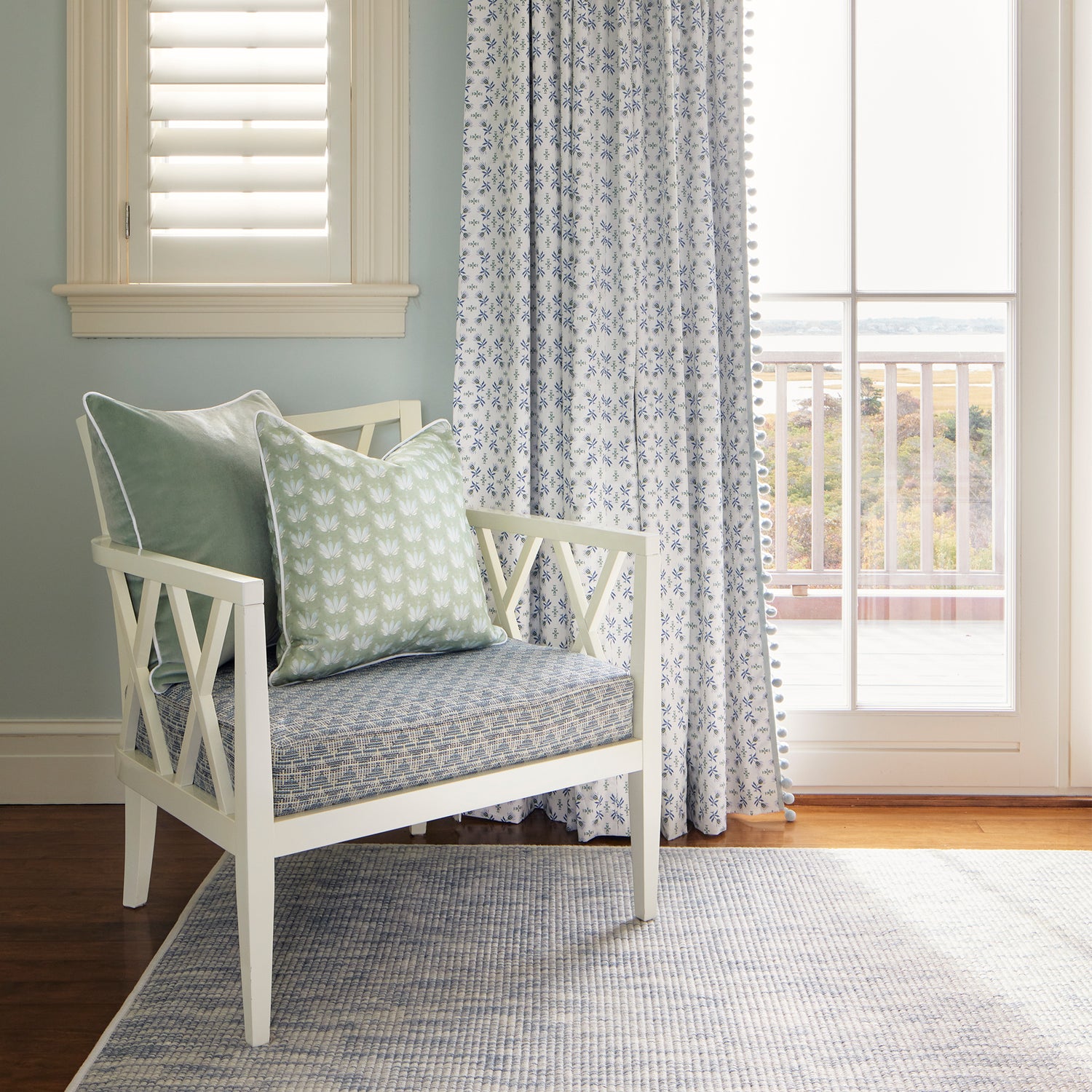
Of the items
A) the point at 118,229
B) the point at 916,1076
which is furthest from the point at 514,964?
the point at 118,229

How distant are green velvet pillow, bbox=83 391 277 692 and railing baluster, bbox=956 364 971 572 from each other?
5.05 feet

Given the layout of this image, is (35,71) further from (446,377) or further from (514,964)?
(514,964)

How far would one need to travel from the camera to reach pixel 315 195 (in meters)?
2.09

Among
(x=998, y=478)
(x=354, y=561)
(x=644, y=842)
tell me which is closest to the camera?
(x=354, y=561)

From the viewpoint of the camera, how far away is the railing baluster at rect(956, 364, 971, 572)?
2.17 metres

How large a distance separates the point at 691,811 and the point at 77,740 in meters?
1.38

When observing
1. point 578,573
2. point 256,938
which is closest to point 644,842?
point 578,573

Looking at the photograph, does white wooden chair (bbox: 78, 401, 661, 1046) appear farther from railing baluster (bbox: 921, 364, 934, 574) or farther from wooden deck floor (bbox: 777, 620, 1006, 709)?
railing baluster (bbox: 921, 364, 934, 574)

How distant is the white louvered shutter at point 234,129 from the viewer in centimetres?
204

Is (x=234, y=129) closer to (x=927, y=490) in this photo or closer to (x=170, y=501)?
(x=170, y=501)

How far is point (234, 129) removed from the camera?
205cm

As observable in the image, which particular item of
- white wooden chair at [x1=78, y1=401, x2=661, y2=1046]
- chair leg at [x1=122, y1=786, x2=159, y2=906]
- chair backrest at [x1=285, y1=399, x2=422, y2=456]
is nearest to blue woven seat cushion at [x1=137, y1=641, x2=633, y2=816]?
white wooden chair at [x1=78, y1=401, x2=661, y2=1046]

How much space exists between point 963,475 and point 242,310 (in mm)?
1670

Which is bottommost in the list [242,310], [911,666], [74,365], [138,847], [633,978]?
[633,978]
